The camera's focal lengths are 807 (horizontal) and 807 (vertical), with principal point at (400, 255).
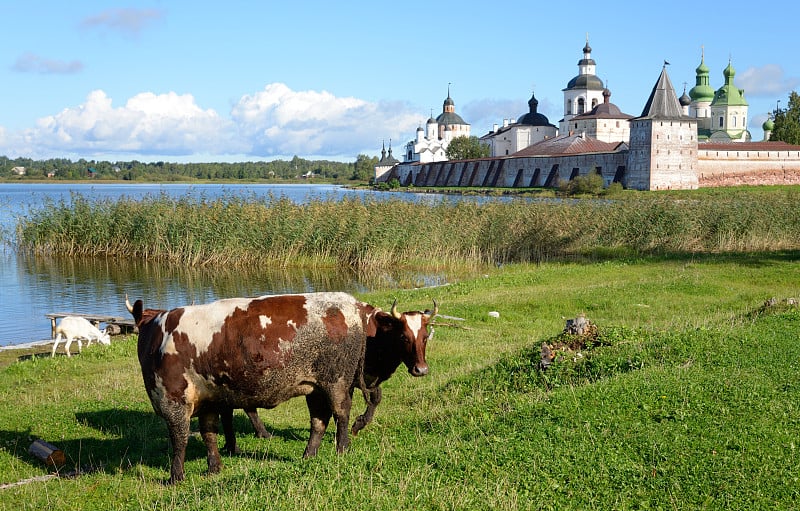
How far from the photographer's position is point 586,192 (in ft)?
243

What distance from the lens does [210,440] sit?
22.6ft

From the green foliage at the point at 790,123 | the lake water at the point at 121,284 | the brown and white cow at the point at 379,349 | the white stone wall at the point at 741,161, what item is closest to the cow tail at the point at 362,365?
the brown and white cow at the point at 379,349

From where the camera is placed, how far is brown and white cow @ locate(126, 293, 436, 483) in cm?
665

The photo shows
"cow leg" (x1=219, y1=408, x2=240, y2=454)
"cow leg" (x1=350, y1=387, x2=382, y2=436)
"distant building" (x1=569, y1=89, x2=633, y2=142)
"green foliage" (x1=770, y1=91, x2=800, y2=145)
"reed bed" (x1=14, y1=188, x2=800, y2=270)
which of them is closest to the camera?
"cow leg" (x1=219, y1=408, x2=240, y2=454)

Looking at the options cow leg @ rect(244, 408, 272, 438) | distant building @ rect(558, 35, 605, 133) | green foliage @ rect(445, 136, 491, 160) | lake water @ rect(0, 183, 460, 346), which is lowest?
lake water @ rect(0, 183, 460, 346)

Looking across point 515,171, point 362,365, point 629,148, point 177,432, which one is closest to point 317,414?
point 362,365

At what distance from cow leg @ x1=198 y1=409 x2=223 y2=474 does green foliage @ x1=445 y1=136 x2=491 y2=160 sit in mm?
120355

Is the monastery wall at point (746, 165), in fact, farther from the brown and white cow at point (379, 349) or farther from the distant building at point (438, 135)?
the brown and white cow at point (379, 349)

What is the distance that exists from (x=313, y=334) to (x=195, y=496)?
1.64 m

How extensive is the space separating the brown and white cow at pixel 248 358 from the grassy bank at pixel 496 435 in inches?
19.0

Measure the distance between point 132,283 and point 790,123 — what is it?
94.4m

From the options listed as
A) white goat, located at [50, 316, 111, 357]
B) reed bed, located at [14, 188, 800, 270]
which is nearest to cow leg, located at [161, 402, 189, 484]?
white goat, located at [50, 316, 111, 357]

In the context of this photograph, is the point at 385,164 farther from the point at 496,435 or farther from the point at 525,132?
the point at 496,435

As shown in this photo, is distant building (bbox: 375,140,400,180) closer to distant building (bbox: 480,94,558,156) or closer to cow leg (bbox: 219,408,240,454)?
distant building (bbox: 480,94,558,156)
